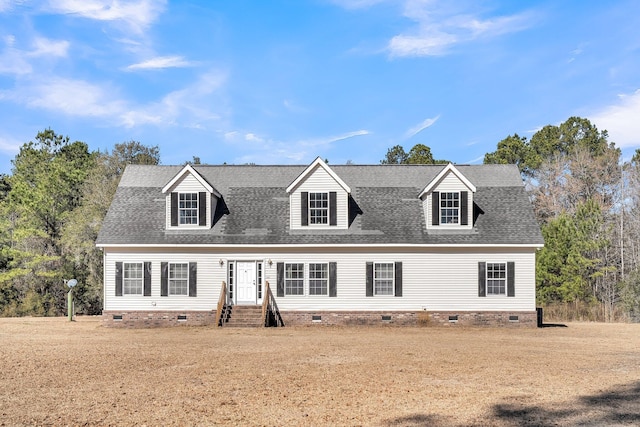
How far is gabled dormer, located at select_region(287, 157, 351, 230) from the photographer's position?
92.4ft

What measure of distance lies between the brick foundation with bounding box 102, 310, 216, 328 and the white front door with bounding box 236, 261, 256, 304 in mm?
1417

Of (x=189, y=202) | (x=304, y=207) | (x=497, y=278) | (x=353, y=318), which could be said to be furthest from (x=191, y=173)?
(x=497, y=278)

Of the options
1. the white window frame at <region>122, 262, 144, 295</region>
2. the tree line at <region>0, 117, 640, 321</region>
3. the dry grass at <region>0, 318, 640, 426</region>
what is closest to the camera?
the dry grass at <region>0, 318, 640, 426</region>

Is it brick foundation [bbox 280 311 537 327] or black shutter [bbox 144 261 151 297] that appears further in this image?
black shutter [bbox 144 261 151 297]

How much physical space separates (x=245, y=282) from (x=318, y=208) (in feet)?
15.2

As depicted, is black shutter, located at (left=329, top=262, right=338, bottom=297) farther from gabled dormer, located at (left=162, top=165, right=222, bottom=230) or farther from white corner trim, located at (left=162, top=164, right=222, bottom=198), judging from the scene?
white corner trim, located at (left=162, top=164, right=222, bottom=198)

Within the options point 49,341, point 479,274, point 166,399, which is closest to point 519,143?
point 479,274

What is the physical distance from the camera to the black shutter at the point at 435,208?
1111 inches

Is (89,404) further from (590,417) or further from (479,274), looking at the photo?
(479,274)

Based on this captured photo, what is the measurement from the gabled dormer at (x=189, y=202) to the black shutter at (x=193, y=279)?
1891mm

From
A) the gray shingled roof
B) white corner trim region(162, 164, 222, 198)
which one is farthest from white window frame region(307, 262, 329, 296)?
white corner trim region(162, 164, 222, 198)

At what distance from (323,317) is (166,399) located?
15.7m

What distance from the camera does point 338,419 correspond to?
33.9 ft

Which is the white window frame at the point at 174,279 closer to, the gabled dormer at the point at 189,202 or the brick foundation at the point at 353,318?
the brick foundation at the point at 353,318
